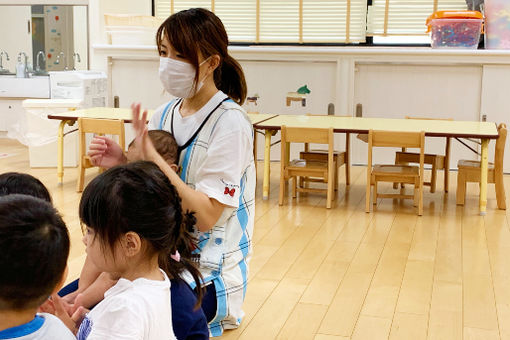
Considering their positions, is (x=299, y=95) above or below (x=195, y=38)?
below

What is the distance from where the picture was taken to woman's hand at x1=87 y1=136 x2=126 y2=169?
2205mm

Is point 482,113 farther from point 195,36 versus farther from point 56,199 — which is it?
point 195,36

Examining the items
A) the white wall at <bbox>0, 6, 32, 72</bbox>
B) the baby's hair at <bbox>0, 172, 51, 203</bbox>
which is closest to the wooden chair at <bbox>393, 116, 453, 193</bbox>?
the baby's hair at <bbox>0, 172, 51, 203</bbox>

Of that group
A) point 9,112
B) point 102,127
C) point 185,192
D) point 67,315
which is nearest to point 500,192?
point 102,127

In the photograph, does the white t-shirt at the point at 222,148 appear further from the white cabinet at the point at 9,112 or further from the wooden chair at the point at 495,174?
the white cabinet at the point at 9,112

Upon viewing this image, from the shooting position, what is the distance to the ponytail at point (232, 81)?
2477 millimetres

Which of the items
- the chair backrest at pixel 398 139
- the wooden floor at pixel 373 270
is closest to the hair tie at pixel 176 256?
the wooden floor at pixel 373 270

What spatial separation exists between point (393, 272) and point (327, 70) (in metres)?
3.91

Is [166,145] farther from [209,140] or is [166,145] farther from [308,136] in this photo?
[308,136]

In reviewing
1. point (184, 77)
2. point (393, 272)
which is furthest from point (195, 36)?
point (393, 272)

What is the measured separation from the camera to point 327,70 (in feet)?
24.6

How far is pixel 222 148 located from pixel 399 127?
3.57 m

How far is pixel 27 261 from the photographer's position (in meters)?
1.23

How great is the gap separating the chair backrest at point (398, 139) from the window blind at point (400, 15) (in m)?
2.74
